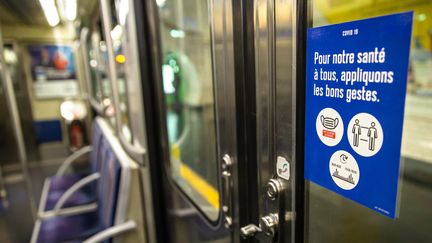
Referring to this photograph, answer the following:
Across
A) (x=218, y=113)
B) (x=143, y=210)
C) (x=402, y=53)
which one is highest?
(x=402, y=53)

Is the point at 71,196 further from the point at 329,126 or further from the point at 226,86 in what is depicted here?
the point at 329,126

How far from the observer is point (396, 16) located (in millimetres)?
443

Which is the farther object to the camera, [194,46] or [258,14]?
[194,46]

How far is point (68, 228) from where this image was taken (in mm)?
2189

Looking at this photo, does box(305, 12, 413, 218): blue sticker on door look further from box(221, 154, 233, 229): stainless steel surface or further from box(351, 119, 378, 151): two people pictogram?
box(221, 154, 233, 229): stainless steel surface

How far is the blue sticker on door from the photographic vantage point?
456 mm

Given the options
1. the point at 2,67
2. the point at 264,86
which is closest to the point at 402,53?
the point at 264,86

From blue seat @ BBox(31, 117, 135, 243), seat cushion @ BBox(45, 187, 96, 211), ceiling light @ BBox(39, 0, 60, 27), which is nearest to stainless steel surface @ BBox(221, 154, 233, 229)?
blue seat @ BBox(31, 117, 135, 243)

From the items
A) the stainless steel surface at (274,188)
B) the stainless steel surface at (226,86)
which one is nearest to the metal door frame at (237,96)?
the stainless steel surface at (226,86)

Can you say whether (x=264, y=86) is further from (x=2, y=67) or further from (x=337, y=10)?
(x=2, y=67)

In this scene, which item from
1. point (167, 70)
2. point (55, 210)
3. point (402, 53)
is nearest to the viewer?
point (402, 53)

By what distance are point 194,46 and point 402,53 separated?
→ 4.52 ft

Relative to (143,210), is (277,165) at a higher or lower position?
higher

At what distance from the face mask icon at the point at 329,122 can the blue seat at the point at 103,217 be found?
53.8 inches
